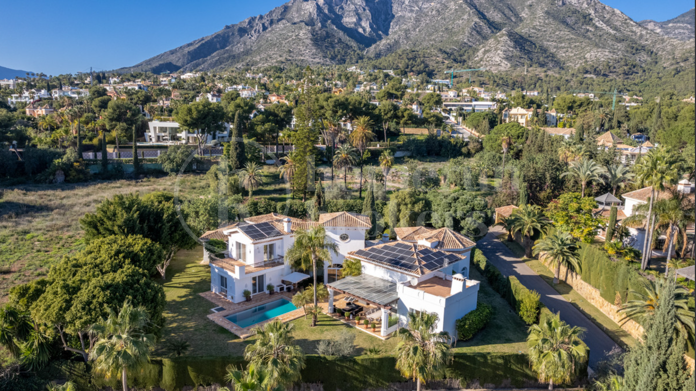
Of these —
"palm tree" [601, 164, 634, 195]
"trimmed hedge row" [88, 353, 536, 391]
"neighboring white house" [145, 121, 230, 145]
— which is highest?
"neighboring white house" [145, 121, 230, 145]

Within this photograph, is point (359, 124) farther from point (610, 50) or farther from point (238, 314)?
point (610, 50)

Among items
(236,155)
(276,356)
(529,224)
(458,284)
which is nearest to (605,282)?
(529,224)

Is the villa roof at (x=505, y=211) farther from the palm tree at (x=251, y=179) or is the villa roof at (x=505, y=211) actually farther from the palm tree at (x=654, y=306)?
the palm tree at (x=251, y=179)

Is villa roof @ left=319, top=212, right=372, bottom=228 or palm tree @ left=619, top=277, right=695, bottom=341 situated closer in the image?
palm tree @ left=619, top=277, right=695, bottom=341

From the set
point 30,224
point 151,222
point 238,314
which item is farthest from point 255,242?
point 30,224

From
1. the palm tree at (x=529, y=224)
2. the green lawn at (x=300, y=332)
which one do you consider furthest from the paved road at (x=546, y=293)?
the green lawn at (x=300, y=332)

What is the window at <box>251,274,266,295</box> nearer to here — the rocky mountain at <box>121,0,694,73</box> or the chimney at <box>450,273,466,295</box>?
the chimney at <box>450,273,466,295</box>

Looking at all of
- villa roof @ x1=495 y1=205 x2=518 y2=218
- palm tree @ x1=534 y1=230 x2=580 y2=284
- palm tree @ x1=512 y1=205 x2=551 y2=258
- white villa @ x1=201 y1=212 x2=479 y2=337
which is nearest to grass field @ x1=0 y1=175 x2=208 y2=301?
white villa @ x1=201 y1=212 x2=479 y2=337

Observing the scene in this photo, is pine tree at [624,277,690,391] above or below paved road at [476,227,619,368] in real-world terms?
above
